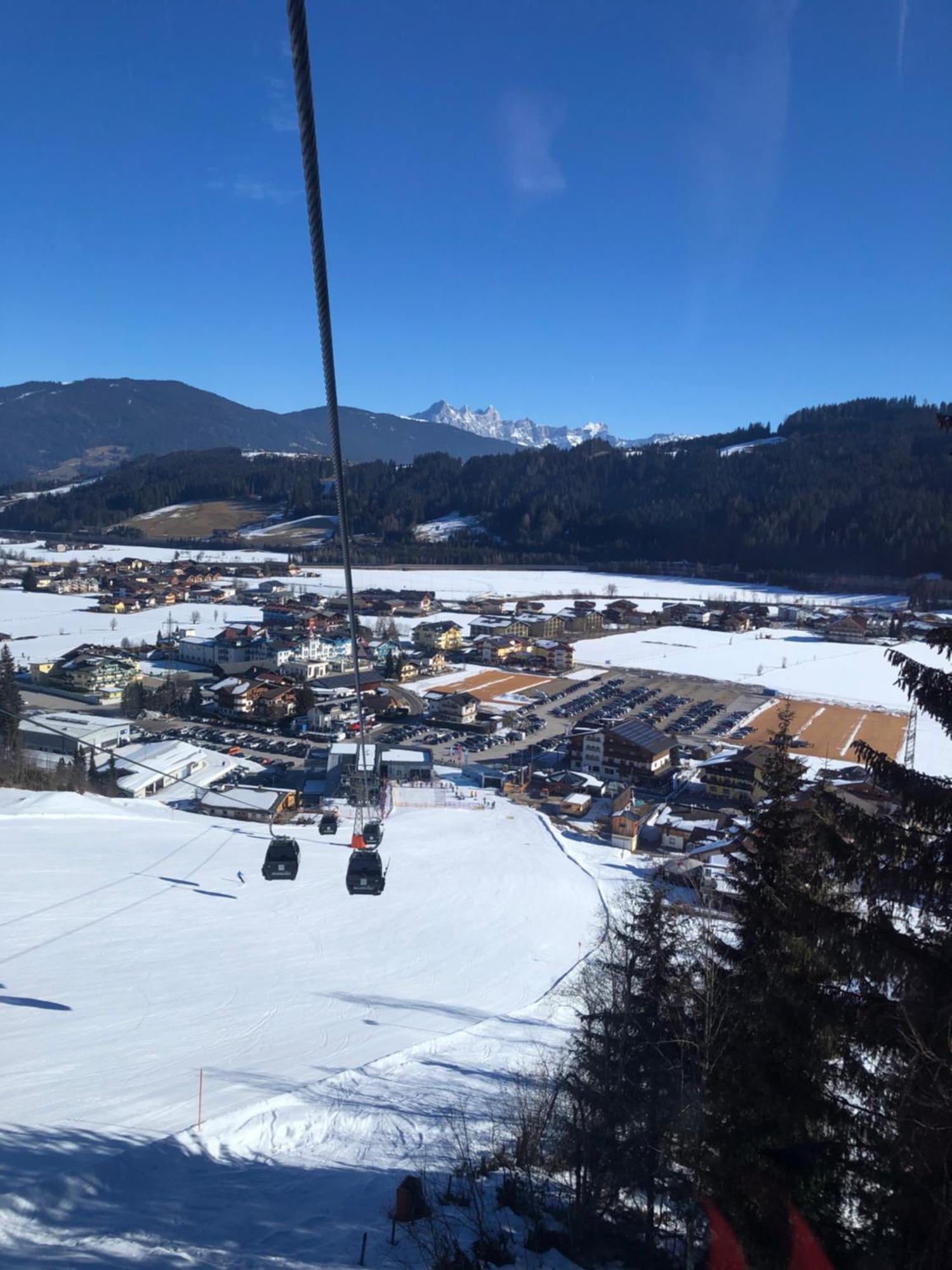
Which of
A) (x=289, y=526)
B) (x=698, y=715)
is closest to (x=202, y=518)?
(x=289, y=526)

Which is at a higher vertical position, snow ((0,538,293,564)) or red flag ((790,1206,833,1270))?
snow ((0,538,293,564))

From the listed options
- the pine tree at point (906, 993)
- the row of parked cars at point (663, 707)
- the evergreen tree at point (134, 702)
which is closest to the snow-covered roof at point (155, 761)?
the evergreen tree at point (134, 702)

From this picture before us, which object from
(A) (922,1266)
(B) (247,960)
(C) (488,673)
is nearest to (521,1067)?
(B) (247,960)

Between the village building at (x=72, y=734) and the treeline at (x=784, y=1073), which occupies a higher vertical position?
the treeline at (x=784, y=1073)

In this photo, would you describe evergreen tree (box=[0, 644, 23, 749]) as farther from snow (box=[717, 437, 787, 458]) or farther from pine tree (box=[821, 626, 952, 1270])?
snow (box=[717, 437, 787, 458])

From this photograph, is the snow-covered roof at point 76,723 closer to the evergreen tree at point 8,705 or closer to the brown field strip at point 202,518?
the evergreen tree at point 8,705

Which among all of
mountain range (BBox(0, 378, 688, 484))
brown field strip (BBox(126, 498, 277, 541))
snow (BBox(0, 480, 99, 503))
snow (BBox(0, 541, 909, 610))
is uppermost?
mountain range (BBox(0, 378, 688, 484))

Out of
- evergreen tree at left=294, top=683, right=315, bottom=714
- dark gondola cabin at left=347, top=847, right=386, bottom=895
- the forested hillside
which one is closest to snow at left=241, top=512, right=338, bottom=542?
the forested hillside

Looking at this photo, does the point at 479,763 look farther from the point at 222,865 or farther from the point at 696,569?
the point at 696,569
